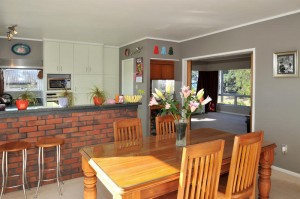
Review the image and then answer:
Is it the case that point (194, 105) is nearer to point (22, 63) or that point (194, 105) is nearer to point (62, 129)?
point (62, 129)

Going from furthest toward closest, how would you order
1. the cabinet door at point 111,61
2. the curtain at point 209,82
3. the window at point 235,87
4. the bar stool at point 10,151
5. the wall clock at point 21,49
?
the curtain at point 209,82, the window at point 235,87, the cabinet door at point 111,61, the wall clock at point 21,49, the bar stool at point 10,151

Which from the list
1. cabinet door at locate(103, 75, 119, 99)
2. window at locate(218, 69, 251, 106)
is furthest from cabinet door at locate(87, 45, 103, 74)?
window at locate(218, 69, 251, 106)

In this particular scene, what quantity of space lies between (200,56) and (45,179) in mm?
3723

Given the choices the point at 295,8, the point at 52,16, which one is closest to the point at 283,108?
the point at 295,8

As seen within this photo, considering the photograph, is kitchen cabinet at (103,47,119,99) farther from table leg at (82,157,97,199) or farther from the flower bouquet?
table leg at (82,157,97,199)

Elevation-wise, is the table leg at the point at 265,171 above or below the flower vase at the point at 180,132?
below

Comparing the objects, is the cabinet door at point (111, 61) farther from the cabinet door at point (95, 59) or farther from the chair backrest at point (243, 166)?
the chair backrest at point (243, 166)

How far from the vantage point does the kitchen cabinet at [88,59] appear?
576 cm

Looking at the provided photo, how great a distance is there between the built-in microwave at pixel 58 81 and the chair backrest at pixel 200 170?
473 cm

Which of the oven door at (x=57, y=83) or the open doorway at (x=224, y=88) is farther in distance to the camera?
the open doorway at (x=224, y=88)

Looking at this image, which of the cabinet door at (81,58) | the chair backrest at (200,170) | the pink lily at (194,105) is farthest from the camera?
the cabinet door at (81,58)

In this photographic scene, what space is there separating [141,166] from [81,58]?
15.4 ft

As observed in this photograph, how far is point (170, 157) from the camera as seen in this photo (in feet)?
6.20

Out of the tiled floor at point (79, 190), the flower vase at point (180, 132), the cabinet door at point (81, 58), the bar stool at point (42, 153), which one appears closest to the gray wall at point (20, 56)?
the cabinet door at point (81, 58)
